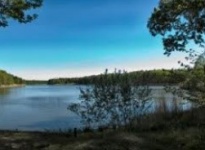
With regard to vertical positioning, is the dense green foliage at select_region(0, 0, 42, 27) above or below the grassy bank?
above

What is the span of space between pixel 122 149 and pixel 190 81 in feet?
10.6

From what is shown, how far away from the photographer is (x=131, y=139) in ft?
33.4

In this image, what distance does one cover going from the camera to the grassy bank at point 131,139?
971 cm

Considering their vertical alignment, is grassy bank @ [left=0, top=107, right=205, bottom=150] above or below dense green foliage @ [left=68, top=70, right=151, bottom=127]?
below

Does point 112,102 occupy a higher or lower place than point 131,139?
higher

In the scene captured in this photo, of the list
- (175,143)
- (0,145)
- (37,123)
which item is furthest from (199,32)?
(37,123)

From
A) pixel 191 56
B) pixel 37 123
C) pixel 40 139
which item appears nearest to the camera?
pixel 40 139

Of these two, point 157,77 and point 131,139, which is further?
point 157,77

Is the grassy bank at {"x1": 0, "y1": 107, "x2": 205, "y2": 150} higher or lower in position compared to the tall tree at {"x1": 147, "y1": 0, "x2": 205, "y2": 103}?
lower

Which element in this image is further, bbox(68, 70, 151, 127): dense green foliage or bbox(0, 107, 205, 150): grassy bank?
bbox(68, 70, 151, 127): dense green foliage

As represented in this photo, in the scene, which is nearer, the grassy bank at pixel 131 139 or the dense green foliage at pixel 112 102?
the grassy bank at pixel 131 139

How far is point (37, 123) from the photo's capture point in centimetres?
2606

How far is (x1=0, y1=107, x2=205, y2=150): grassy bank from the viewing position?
31.9 feet

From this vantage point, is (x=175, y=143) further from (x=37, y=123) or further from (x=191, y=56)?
(x=37, y=123)
